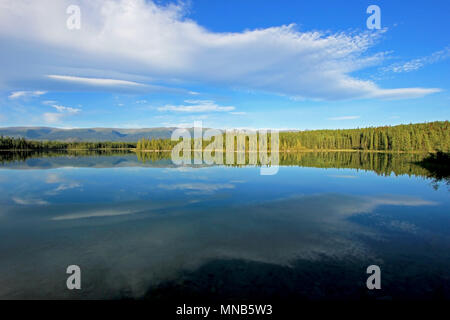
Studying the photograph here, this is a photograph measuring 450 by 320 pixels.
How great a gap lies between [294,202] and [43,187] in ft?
82.7

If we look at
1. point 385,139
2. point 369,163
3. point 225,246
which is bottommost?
point 225,246

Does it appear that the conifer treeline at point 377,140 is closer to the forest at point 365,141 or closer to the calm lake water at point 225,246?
the forest at point 365,141

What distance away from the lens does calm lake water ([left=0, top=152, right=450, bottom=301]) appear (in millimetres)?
7605

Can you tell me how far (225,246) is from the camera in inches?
424

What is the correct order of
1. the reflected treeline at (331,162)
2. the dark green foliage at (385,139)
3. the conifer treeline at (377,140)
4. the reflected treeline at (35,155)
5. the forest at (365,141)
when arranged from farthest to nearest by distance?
the forest at (365,141)
the conifer treeline at (377,140)
the dark green foliage at (385,139)
the reflected treeline at (35,155)
the reflected treeline at (331,162)

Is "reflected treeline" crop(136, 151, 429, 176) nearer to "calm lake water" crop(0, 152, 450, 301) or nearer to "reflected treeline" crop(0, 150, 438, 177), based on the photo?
"reflected treeline" crop(0, 150, 438, 177)

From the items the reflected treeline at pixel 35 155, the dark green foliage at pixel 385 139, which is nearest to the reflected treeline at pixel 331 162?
the reflected treeline at pixel 35 155

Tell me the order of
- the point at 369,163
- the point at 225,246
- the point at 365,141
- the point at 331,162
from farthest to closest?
1. the point at 365,141
2. the point at 331,162
3. the point at 369,163
4. the point at 225,246

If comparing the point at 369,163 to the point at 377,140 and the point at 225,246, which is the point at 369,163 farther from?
the point at 377,140

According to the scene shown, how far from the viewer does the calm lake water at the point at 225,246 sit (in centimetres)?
761

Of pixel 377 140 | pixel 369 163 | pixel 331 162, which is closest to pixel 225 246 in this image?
pixel 331 162

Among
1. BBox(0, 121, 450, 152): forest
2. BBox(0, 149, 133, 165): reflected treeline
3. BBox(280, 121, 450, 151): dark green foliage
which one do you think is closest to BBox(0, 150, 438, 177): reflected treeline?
BBox(0, 149, 133, 165): reflected treeline

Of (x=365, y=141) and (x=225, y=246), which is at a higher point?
(x=365, y=141)
